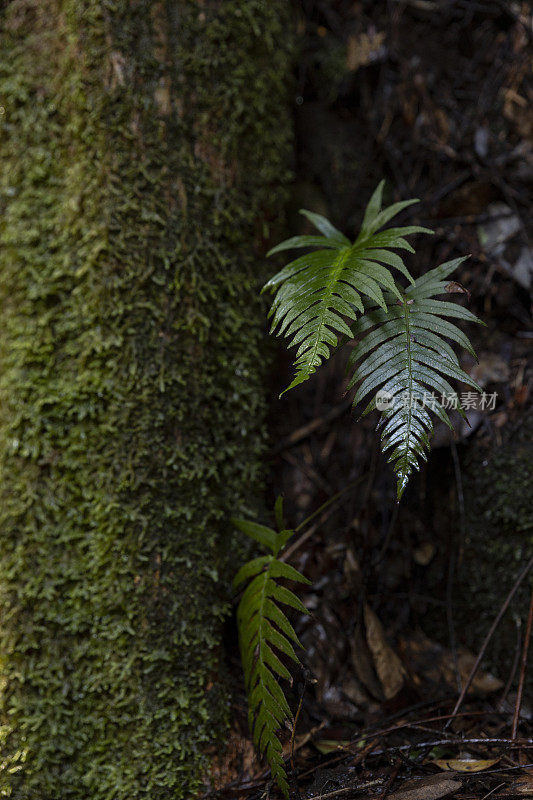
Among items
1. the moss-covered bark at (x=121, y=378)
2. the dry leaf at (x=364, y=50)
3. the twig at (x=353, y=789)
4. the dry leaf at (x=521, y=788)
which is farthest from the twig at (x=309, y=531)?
the dry leaf at (x=364, y=50)

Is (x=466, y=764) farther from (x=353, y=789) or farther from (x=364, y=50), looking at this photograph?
(x=364, y=50)

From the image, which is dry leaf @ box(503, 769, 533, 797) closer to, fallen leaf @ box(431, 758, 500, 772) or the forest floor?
the forest floor

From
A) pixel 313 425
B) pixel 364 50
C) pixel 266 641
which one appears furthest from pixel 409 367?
pixel 364 50

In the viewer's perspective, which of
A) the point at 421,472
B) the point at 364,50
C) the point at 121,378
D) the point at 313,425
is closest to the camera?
the point at 121,378

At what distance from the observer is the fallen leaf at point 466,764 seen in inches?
66.6

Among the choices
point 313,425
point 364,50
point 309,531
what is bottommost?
point 309,531

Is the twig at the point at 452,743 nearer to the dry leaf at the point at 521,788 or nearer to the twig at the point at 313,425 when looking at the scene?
the dry leaf at the point at 521,788

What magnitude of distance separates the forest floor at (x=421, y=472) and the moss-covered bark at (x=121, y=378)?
37cm

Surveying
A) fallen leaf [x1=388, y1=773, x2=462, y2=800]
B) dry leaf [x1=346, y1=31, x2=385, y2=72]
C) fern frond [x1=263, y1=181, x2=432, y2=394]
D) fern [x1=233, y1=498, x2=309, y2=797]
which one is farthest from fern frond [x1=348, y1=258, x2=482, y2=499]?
dry leaf [x1=346, y1=31, x2=385, y2=72]

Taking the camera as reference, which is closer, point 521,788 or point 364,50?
point 521,788

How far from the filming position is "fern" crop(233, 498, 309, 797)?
Answer: 1.67 metres

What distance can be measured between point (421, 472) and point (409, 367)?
1.07 meters

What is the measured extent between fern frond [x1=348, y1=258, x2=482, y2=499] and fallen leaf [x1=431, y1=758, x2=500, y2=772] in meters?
0.96

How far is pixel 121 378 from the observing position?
6.73 ft
